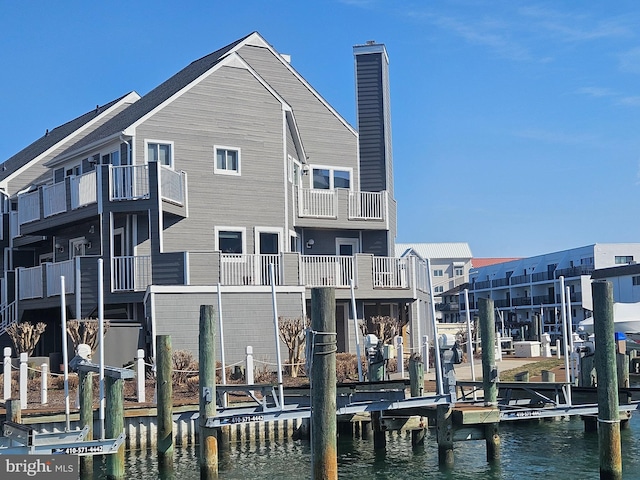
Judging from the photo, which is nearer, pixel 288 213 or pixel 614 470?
pixel 614 470

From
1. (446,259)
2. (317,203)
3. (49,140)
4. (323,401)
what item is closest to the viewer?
(323,401)

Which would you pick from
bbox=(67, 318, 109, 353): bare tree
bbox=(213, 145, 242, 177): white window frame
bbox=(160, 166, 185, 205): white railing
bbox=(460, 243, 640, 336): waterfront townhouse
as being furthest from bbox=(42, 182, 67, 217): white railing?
bbox=(460, 243, 640, 336): waterfront townhouse

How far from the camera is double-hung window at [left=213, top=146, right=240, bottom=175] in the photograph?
32.3m

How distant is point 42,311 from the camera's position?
34.5 meters

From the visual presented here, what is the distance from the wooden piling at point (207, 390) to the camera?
17078 mm

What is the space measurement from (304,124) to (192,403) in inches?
737

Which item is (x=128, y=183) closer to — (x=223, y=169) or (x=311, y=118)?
(x=223, y=169)

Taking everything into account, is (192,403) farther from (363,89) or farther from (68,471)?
(363,89)

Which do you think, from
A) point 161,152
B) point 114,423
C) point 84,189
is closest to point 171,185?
point 161,152

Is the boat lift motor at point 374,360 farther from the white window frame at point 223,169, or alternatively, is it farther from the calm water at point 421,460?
the white window frame at point 223,169

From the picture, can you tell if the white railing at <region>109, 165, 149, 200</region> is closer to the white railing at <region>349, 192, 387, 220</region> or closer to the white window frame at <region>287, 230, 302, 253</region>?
the white window frame at <region>287, 230, 302, 253</region>

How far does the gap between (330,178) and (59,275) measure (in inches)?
468

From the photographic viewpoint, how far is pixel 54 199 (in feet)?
107

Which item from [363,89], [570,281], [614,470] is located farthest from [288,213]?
[570,281]
